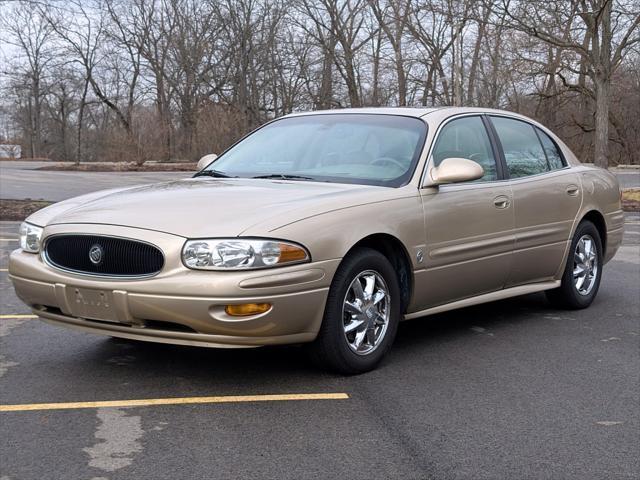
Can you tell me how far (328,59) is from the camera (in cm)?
4478

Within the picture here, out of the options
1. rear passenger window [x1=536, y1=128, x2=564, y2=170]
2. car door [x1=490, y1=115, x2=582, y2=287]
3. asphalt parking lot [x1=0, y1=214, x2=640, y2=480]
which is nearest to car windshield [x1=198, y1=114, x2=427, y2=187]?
car door [x1=490, y1=115, x2=582, y2=287]

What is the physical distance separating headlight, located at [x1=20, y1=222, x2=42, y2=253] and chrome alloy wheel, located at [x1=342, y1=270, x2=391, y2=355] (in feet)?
5.72

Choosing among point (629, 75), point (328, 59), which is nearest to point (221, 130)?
point (328, 59)

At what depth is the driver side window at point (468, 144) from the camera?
5570 millimetres

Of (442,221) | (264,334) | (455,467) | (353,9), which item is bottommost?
(455,467)

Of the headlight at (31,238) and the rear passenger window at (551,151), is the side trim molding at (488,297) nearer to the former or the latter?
the rear passenger window at (551,151)

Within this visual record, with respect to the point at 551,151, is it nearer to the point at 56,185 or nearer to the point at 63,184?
the point at 56,185

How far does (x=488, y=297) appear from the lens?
5801 millimetres

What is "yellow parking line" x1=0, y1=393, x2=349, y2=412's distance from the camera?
13.3ft

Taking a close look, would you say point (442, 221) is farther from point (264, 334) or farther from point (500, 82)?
point (500, 82)

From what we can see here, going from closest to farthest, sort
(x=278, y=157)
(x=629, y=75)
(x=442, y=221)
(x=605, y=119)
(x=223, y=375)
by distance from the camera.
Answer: (x=223, y=375), (x=442, y=221), (x=278, y=157), (x=605, y=119), (x=629, y=75)

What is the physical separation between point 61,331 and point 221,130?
32.1m

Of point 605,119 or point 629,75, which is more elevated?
point 629,75

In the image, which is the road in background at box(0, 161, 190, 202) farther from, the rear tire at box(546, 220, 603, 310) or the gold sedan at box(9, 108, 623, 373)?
the gold sedan at box(9, 108, 623, 373)
